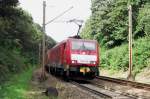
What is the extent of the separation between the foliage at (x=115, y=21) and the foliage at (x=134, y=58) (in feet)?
8.30

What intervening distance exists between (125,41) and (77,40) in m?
21.1

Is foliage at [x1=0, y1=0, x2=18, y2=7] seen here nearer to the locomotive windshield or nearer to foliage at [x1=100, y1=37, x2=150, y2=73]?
the locomotive windshield

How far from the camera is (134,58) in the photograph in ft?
127

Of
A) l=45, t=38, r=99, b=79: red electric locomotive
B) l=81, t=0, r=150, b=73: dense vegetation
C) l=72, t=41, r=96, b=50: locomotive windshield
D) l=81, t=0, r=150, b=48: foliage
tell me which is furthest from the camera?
l=81, t=0, r=150, b=48: foliage

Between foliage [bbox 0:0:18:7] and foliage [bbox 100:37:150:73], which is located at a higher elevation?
foliage [bbox 0:0:18:7]

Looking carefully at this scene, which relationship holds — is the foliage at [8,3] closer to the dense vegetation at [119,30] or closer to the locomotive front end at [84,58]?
the locomotive front end at [84,58]

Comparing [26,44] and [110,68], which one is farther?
[26,44]

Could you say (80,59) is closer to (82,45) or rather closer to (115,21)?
(82,45)

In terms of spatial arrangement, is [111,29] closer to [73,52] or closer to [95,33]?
[95,33]

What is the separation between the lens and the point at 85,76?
2945 cm

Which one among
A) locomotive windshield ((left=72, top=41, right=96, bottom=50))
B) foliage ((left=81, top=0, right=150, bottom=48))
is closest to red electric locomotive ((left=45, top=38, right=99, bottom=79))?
locomotive windshield ((left=72, top=41, right=96, bottom=50))

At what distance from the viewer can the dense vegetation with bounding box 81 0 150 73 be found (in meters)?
39.2

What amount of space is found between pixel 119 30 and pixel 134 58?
34.8ft

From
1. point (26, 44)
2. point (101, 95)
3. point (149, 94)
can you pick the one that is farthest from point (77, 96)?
point (26, 44)
